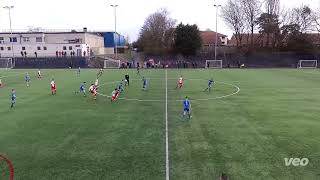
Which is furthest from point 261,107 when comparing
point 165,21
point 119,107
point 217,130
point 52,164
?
point 165,21

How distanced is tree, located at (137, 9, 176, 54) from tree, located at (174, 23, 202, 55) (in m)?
8.15

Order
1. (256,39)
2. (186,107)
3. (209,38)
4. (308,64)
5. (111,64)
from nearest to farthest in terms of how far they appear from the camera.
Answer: (186,107) < (308,64) < (111,64) < (256,39) < (209,38)

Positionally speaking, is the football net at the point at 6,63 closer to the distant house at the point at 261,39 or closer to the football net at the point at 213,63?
the football net at the point at 213,63

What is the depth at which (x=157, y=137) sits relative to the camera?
62.3ft

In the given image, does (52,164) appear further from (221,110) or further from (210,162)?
(221,110)

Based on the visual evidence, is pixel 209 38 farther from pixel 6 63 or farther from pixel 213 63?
pixel 6 63

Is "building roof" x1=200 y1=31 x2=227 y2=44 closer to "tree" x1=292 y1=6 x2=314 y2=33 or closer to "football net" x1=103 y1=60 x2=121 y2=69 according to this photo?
"tree" x1=292 y1=6 x2=314 y2=33

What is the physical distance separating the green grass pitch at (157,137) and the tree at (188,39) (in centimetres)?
5728

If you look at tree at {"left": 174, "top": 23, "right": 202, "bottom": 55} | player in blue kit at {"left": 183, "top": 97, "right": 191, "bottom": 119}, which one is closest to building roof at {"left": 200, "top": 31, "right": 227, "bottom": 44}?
tree at {"left": 174, "top": 23, "right": 202, "bottom": 55}

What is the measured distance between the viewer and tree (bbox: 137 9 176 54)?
3898 inches

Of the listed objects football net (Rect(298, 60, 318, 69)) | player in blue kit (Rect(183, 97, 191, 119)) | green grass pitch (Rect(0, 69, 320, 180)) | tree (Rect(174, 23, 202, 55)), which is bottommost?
green grass pitch (Rect(0, 69, 320, 180))

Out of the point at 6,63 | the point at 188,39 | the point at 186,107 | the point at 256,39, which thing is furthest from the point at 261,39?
the point at 186,107

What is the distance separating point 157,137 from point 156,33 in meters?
86.8

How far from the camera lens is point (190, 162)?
595 inches
